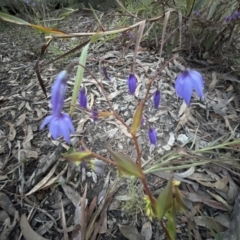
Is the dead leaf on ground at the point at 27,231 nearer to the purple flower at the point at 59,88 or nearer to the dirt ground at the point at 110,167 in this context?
the dirt ground at the point at 110,167

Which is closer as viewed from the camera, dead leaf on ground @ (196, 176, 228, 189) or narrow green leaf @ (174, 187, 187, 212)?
narrow green leaf @ (174, 187, 187, 212)

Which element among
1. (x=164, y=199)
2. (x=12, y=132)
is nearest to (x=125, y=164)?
(x=164, y=199)

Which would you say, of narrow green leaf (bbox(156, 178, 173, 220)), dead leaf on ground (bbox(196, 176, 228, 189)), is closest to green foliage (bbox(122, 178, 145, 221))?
dead leaf on ground (bbox(196, 176, 228, 189))

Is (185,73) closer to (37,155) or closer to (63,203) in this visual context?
(63,203)

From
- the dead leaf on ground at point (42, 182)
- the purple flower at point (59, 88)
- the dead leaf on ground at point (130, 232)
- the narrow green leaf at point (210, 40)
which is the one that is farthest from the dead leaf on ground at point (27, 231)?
the narrow green leaf at point (210, 40)

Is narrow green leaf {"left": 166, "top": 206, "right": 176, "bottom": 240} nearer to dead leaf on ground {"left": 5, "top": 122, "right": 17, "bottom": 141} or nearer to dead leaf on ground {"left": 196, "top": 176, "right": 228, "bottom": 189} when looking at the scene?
dead leaf on ground {"left": 196, "top": 176, "right": 228, "bottom": 189}

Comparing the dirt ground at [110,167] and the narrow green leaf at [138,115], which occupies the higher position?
the narrow green leaf at [138,115]

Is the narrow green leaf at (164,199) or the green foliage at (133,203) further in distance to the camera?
the green foliage at (133,203)

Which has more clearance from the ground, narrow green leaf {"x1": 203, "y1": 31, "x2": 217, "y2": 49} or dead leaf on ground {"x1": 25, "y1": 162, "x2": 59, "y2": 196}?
narrow green leaf {"x1": 203, "y1": 31, "x2": 217, "y2": 49}

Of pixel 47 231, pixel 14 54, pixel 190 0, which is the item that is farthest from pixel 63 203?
pixel 14 54
